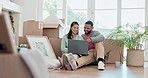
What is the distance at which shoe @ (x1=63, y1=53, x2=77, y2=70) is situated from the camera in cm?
288

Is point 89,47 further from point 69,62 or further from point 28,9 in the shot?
point 28,9

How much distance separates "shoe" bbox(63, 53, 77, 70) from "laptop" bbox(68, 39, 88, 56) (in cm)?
39

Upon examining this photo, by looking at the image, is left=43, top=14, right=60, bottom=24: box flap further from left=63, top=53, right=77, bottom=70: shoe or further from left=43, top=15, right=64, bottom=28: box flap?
left=63, top=53, right=77, bottom=70: shoe

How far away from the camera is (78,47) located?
3.28m

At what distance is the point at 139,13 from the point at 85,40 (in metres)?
2.48

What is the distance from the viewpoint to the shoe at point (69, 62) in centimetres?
288

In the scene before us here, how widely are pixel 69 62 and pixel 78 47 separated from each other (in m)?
0.44

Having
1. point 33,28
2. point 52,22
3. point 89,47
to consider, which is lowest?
point 89,47

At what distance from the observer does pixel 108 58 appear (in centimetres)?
379

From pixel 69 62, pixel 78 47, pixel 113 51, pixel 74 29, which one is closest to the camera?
pixel 69 62

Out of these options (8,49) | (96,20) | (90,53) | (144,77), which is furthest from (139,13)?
(8,49)

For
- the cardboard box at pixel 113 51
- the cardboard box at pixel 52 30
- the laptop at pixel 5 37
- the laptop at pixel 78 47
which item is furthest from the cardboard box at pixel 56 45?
the laptop at pixel 5 37

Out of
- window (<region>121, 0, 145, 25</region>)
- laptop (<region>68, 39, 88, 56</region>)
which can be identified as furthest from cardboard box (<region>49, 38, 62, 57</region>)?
window (<region>121, 0, 145, 25</region>)

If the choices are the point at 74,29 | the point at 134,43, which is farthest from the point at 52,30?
the point at 134,43
